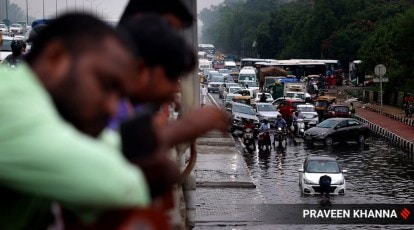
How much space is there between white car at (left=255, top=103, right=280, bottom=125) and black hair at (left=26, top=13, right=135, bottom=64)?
3452 cm

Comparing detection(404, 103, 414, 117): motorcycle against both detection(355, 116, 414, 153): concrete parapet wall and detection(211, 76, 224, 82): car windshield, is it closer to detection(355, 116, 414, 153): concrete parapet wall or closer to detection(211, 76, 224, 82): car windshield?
detection(355, 116, 414, 153): concrete parapet wall

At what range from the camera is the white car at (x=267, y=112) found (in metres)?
36.9

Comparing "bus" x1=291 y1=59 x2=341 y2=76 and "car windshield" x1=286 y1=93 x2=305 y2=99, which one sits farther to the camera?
"bus" x1=291 y1=59 x2=341 y2=76

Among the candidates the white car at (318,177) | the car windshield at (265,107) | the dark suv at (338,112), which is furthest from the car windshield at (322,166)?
the dark suv at (338,112)

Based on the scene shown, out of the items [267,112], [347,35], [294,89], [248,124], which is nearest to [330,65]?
[347,35]

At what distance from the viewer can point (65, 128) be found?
5.42ft

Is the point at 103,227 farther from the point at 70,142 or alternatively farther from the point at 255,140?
the point at 255,140

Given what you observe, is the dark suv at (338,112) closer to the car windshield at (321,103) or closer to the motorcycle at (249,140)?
the car windshield at (321,103)

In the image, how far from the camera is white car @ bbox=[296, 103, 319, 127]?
36438 mm

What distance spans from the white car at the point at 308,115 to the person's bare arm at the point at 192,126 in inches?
1338

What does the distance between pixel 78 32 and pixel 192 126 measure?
0.52m

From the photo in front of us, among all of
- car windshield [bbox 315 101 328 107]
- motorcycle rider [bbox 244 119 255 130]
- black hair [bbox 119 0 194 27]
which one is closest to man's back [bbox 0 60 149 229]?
black hair [bbox 119 0 194 27]

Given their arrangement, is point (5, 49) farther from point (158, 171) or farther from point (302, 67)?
point (302, 67)

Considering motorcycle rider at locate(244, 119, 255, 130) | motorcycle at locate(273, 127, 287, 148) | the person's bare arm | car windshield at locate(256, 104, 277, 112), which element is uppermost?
the person's bare arm
